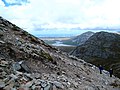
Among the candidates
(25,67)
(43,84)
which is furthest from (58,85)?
(25,67)

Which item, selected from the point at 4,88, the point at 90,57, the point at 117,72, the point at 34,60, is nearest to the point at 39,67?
the point at 34,60

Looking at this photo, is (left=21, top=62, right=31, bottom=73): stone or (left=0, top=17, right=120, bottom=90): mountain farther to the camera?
(left=21, top=62, right=31, bottom=73): stone

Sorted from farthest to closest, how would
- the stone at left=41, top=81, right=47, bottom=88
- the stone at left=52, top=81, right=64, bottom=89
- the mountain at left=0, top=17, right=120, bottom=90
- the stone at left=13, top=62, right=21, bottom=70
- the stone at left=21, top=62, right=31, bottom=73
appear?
the stone at left=21, top=62, right=31, bottom=73 < the stone at left=13, top=62, right=21, bottom=70 < the stone at left=52, top=81, right=64, bottom=89 < the stone at left=41, top=81, right=47, bottom=88 < the mountain at left=0, top=17, right=120, bottom=90

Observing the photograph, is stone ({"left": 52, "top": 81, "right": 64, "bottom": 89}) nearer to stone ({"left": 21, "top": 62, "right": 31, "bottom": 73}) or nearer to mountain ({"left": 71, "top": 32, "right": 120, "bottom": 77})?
stone ({"left": 21, "top": 62, "right": 31, "bottom": 73})

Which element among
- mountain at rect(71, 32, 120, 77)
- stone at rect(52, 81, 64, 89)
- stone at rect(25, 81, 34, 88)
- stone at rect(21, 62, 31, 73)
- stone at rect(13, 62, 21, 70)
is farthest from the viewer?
mountain at rect(71, 32, 120, 77)

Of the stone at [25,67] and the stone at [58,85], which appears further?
the stone at [25,67]

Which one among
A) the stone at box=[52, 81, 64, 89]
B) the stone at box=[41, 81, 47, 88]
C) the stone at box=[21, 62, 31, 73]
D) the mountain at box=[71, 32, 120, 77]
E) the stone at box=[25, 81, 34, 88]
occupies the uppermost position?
the stone at box=[21, 62, 31, 73]

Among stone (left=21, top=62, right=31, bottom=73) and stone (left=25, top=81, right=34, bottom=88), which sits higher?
stone (left=21, top=62, right=31, bottom=73)

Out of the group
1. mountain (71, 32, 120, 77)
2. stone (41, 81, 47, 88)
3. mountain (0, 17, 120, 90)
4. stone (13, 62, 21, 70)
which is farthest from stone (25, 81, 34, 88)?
mountain (71, 32, 120, 77)

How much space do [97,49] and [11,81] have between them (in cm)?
16584

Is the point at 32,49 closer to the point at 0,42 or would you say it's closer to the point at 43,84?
the point at 0,42

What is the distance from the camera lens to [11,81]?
21.3 m

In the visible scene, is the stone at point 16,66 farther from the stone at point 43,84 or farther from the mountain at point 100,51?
the mountain at point 100,51

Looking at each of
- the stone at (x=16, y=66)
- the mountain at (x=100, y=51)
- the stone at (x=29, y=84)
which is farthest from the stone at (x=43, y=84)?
the mountain at (x=100, y=51)
